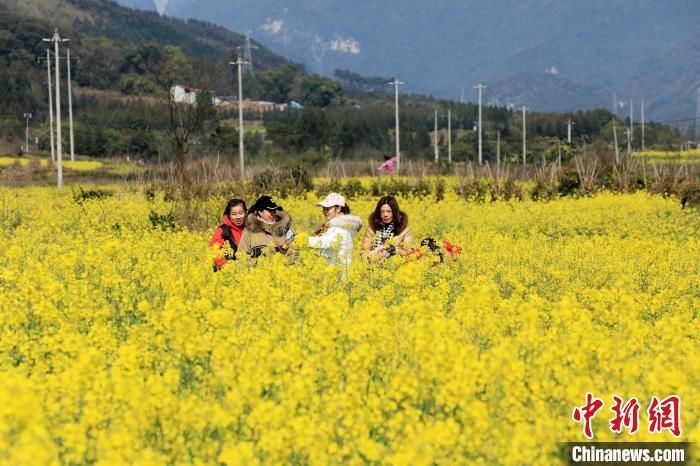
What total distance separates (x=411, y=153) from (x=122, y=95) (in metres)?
51.3

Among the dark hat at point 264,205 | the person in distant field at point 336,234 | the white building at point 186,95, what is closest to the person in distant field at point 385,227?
the person in distant field at point 336,234

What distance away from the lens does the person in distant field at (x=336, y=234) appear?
8680mm

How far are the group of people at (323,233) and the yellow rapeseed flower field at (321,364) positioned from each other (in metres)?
0.44

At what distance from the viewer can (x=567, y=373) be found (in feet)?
16.0

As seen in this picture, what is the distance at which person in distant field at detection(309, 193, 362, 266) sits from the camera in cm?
868

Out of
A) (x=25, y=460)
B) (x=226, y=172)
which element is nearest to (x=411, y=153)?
(x=226, y=172)

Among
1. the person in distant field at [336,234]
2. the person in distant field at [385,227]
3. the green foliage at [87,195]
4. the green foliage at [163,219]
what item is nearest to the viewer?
the person in distant field at [336,234]

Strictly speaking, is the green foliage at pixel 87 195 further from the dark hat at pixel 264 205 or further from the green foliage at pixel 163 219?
the dark hat at pixel 264 205

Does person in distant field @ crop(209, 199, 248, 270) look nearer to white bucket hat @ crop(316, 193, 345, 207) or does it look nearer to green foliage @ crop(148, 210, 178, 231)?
white bucket hat @ crop(316, 193, 345, 207)

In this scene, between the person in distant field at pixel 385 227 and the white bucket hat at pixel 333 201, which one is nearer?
the white bucket hat at pixel 333 201

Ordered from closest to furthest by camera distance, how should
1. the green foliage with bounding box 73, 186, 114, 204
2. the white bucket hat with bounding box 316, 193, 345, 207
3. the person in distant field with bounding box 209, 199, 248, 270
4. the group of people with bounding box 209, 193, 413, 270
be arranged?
the group of people with bounding box 209, 193, 413, 270
the white bucket hat with bounding box 316, 193, 345, 207
the person in distant field with bounding box 209, 199, 248, 270
the green foliage with bounding box 73, 186, 114, 204

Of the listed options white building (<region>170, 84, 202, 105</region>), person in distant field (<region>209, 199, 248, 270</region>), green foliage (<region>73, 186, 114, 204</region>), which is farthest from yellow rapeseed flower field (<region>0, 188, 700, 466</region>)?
green foliage (<region>73, 186, 114, 204</region>)

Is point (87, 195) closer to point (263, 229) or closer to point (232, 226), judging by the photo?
point (232, 226)

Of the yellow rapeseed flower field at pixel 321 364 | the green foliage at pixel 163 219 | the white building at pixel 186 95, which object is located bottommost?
the yellow rapeseed flower field at pixel 321 364
